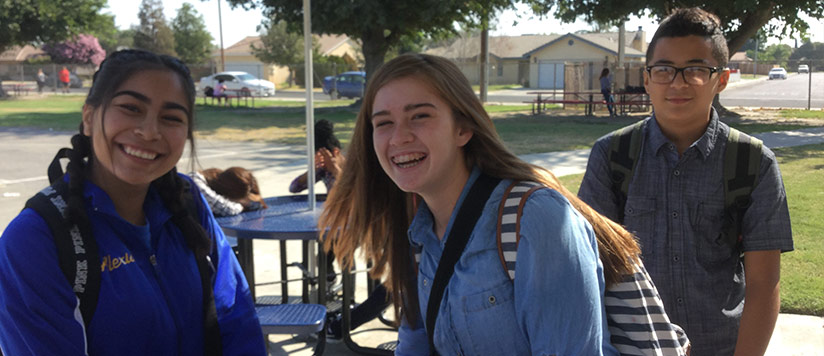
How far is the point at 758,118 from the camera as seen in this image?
20.0 metres

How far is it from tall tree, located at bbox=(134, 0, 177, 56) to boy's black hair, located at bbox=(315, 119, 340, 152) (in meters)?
49.7

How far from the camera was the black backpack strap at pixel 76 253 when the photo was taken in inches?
64.9

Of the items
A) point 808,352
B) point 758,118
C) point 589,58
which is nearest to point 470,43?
point 589,58

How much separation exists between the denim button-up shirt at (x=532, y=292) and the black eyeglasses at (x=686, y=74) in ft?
3.08

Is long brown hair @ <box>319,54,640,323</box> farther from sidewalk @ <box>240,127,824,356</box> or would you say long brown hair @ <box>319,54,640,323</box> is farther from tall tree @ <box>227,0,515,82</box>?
tall tree @ <box>227,0,515,82</box>

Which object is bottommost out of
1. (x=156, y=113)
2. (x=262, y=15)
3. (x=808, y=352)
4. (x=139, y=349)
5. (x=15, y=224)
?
(x=808, y=352)

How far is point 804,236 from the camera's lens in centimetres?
655

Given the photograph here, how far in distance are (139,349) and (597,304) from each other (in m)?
1.14

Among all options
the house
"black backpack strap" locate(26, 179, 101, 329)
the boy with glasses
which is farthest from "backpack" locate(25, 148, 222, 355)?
the house

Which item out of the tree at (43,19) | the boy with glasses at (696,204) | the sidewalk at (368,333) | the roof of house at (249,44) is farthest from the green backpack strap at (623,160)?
the roof of house at (249,44)

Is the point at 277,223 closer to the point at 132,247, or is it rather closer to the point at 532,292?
the point at 132,247

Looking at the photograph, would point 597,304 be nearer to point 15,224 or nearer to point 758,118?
point 15,224

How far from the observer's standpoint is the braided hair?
1.86 m

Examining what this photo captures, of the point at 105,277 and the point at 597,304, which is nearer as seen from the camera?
the point at 597,304
